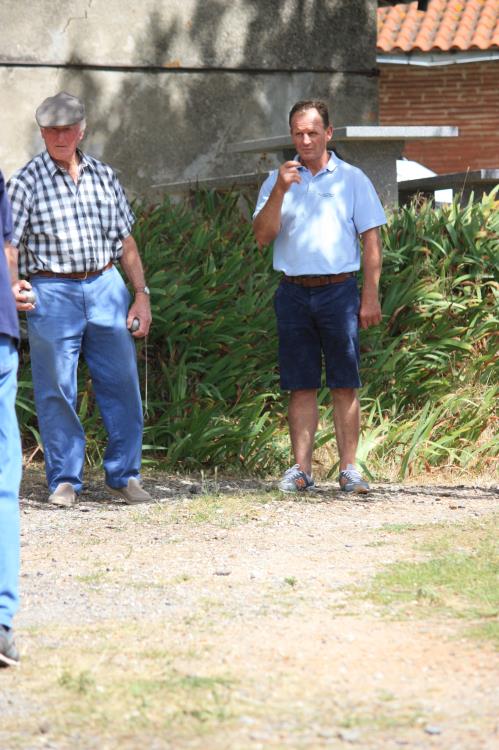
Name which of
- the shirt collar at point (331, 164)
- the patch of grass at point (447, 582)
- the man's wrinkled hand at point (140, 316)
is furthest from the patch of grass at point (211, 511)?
the shirt collar at point (331, 164)

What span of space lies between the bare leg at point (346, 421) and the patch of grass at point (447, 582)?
1.44 meters

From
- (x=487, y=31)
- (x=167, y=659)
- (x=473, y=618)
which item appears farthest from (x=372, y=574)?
(x=487, y=31)

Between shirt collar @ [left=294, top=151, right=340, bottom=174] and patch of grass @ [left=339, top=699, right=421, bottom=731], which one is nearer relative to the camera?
patch of grass @ [left=339, top=699, right=421, bottom=731]

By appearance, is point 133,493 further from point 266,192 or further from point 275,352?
point 275,352

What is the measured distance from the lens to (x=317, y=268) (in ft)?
23.4

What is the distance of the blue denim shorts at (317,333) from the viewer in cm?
723

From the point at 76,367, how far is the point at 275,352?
77.4 inches

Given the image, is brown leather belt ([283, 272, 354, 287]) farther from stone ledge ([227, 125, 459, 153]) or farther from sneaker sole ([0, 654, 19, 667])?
sneaker sole ([0, 654, 19, 667])

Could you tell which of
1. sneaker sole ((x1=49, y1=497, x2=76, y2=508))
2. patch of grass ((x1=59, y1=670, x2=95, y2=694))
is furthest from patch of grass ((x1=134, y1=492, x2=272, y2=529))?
patch of grass ((x1=59, y1=670, x2=95, y2=694))

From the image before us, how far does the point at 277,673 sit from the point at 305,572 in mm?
1381

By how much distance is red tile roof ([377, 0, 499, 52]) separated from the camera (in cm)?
2125

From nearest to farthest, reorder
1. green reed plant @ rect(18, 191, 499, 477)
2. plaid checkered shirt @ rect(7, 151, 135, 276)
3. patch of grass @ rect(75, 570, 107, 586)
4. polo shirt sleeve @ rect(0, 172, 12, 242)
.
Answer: polo shirt sleeve @ rect(0, 172, 12, 242) < patch of grass @ rect(75, 570, 107, 586) < plaid checkered shirt @ rect(7, 151, 135, 276) < green reed plant @ rect(18, 191, 499, 477)

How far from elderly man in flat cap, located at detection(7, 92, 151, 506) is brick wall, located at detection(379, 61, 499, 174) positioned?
52.3ft

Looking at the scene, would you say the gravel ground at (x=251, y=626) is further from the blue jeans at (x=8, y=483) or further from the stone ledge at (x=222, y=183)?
the stone ledge at (x=222, y=183)
